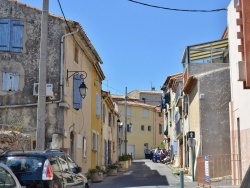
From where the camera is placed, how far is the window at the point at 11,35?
1862 centimetres

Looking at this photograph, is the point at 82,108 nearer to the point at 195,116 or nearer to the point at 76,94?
the point at 76,94

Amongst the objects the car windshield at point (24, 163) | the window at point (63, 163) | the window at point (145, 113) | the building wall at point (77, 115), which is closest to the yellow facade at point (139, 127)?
the window at point (145, 113)

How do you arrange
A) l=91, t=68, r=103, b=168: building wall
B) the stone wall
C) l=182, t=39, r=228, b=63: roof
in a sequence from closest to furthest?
1. the stone wall
2. l=182, t=39, r=228, b=63: roof
3. l=91, t=68, r=103, b=168: building wall

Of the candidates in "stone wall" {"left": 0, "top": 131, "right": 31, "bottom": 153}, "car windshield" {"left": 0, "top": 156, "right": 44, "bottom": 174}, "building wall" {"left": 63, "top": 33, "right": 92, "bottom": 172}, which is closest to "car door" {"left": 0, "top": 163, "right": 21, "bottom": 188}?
"car windshield" {"left": 0, "top": 156, "right": 44, "bottom": 174}

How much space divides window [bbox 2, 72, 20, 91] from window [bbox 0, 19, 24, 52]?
1052mm

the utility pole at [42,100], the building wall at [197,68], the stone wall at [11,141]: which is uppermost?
the building wall at [197,68]

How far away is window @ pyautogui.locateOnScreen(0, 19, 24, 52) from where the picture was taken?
733 inches

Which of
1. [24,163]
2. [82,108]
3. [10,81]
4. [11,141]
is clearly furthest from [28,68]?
[24,163]

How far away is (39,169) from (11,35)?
36.9ft

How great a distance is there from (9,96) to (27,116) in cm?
117

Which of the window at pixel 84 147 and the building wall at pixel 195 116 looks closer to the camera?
the building wall at pixel 195 116

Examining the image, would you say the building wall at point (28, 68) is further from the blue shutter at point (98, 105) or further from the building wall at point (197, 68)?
the building wall at point (197, 68)

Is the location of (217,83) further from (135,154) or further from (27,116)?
(135,154)

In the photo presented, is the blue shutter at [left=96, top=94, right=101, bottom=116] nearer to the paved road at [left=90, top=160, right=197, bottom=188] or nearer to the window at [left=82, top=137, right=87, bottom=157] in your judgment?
the paved road at [left=90, top=160, right=197, bottom=188]
